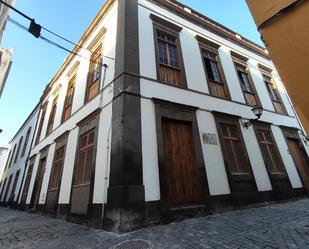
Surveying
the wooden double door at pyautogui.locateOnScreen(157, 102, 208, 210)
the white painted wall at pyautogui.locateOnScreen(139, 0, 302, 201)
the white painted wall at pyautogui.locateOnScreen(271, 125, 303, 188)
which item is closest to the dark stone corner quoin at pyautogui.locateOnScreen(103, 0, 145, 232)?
the white painted wall at pyautogui.locateOnScreen(139, 0, 302, 201)

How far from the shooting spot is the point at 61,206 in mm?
7582

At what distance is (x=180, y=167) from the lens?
6078mm

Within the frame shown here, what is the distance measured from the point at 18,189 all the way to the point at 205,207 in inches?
553

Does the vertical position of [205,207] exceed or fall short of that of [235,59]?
it falls short

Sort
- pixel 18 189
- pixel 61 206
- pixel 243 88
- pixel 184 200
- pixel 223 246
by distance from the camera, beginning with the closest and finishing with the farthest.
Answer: pixel 223 246 < pixel 184 200 < pixel 61 206 < pixel 243 88 < pixel 18 189

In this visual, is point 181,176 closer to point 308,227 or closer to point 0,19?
point 308,227

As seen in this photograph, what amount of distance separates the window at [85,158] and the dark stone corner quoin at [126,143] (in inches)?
65.0

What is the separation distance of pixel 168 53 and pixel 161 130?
3.51 meters

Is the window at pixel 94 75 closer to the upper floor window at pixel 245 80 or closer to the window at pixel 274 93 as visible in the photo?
the upper floor window at pixel 245 80

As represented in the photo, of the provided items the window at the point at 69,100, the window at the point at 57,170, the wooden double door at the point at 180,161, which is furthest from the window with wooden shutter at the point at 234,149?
the window at the point at 69,100

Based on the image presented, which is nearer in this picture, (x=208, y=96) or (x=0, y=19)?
(x=0, y=19)

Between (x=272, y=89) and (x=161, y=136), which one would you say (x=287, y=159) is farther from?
(x=161, y=136)

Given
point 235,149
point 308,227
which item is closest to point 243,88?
point 235,149

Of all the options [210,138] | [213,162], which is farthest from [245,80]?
[213,162]
